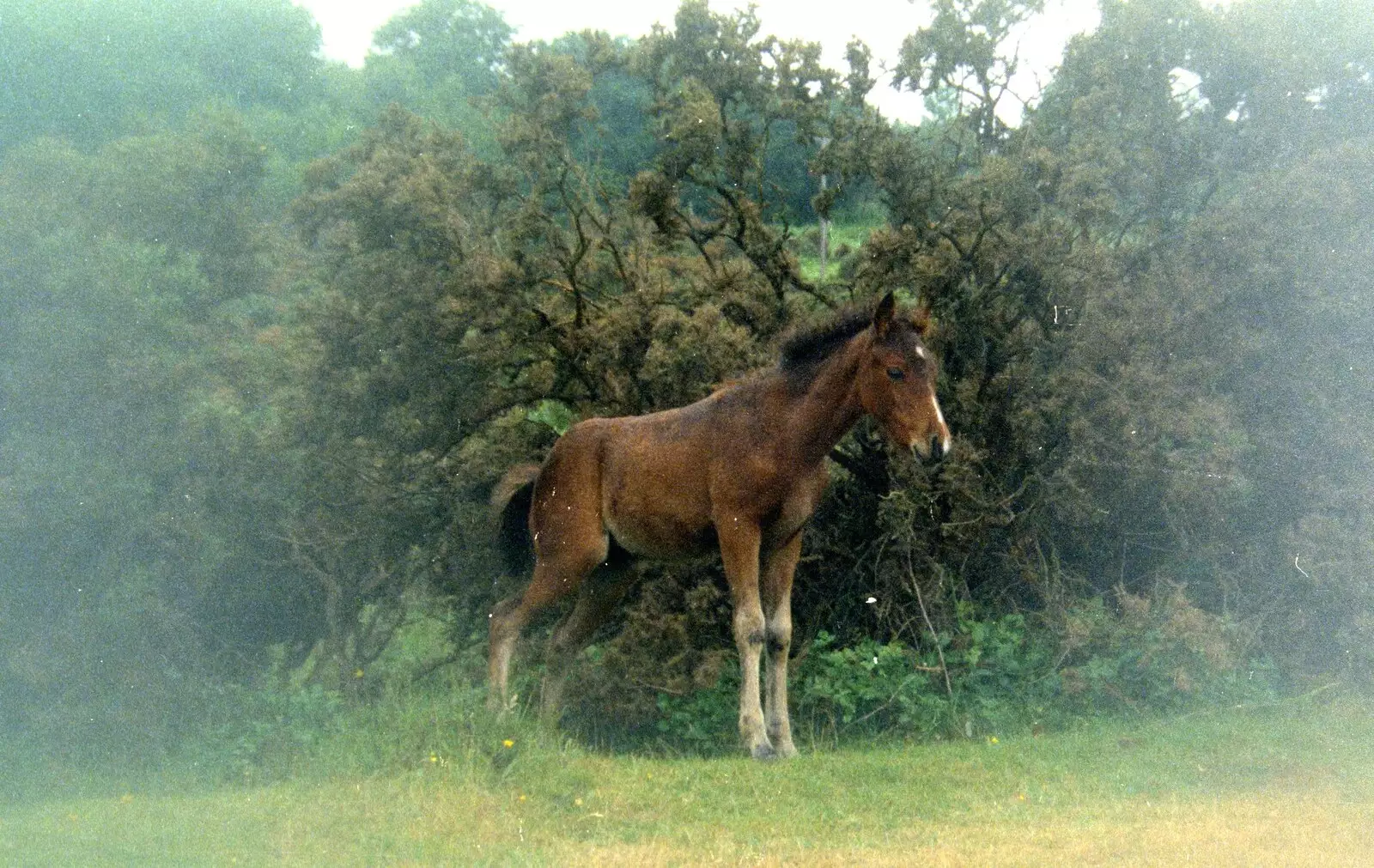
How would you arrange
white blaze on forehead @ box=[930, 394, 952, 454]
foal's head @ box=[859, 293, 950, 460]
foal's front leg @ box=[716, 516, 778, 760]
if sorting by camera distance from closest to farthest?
1. white blaze on forehead @ box=[930, 394, 952, 454]
2. foal's head @ box=[859, 293, 950, 460]
3. foal's front leg @ box=[716, 516, 778, 760]

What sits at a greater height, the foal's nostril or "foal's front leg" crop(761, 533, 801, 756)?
the foal's nostril

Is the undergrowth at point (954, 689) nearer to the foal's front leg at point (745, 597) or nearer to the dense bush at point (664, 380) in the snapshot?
the dense bush at point (664, 380)

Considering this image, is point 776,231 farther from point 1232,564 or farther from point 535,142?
point 1232,564

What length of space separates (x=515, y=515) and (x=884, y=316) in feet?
12.3

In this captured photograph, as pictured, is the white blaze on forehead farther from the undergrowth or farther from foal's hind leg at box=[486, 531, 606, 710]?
foal's hind leg at box=[486, 531, 606, 710]

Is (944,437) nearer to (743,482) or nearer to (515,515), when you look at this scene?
(743,482)

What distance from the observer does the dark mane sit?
31.8 feet

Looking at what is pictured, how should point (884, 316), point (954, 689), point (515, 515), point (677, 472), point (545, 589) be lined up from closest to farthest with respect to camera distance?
1. point (884, 316)
2. point (677, 472)
3. point (545, 589)
4. point (954, 689)
5. point (515, 515)

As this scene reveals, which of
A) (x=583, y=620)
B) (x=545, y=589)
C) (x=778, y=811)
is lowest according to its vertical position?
(x=778, y=811)

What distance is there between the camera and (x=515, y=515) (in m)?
11.4

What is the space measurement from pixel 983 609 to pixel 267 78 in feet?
28.7

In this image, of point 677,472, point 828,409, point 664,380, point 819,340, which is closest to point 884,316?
point 819,340

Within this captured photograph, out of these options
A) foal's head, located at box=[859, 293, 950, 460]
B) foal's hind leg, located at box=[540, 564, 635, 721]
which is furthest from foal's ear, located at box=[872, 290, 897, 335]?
foal's hind leg, located at box=[540, 564, 635, 721]

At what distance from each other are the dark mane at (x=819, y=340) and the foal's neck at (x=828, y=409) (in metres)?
0.13
